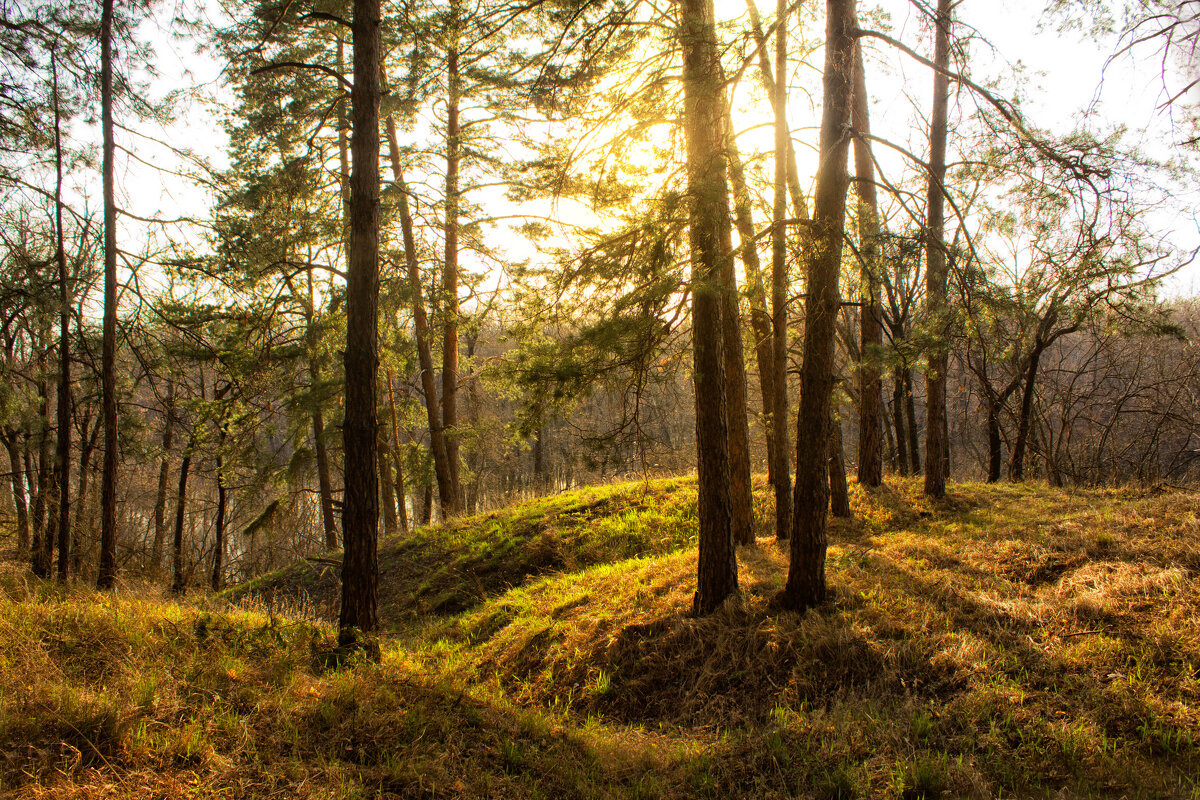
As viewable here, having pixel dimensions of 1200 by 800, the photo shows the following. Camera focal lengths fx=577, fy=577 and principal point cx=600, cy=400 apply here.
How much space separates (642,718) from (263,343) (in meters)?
9.85

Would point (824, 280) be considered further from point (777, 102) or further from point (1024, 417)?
point (1024, 417)

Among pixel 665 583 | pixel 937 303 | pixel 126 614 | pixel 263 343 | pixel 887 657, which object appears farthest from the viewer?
pixel 263 343

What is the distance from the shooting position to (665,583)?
6461 millimetres

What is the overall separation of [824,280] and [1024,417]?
10.0m

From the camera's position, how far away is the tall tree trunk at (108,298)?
8328 mm

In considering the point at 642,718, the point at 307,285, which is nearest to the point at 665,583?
the point at 642,718

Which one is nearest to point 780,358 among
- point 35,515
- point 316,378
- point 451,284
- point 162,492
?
point 451,284

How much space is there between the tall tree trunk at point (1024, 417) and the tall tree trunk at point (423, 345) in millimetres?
12016

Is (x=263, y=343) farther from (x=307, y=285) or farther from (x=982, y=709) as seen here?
(x=982, y=709)

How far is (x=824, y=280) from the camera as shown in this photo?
4922 millimetres

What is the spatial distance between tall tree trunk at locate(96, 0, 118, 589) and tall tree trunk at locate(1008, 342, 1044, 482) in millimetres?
15842

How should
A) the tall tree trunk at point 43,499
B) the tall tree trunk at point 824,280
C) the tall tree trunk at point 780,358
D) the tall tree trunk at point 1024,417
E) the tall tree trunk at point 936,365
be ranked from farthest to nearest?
1. the tall tree trunk at point 1024,417
2. the tall tree trunk at point 43,499
3. the tall tree trunk at point 936,365
4. the tall tree trunk at point 780,358
5. the tall tree trunk at point 824,280

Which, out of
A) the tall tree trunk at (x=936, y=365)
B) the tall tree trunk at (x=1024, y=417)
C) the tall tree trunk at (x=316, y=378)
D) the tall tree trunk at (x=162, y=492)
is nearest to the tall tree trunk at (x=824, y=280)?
the tall tree trunk at (x=936, y=365)

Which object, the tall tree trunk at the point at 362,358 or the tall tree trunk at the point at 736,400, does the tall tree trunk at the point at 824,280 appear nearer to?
the tall tree trunk at the point at 736,400
